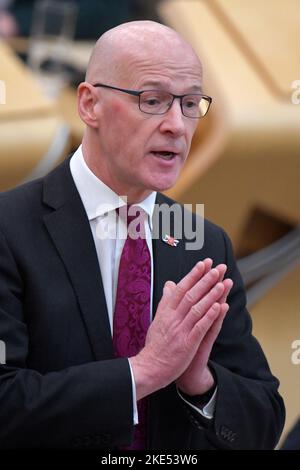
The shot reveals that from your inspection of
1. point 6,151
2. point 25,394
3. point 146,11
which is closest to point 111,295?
point 25,394

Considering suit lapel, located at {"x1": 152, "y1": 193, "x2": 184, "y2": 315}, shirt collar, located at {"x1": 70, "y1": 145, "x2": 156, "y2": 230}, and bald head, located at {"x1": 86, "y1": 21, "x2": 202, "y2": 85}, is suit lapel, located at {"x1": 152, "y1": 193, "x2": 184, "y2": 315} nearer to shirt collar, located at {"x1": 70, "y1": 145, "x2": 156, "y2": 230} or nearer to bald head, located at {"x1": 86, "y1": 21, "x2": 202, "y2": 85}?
shirt collar, located at {"x1": 70, "y1": 145, "x2": 156, "y2": 230}

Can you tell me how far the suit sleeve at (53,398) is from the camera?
3.50 feet

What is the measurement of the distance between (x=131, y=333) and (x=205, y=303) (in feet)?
0.37

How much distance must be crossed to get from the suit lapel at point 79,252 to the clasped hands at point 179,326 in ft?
0.18

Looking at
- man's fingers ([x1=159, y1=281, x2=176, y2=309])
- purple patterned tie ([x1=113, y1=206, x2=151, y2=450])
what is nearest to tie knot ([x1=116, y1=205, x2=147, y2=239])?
purple patterned tie ([x1=113, y1=206, x2=151, y2=450])

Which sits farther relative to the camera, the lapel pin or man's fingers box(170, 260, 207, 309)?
the lapel pin

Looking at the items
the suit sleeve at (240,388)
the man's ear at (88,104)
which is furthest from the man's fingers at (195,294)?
the man's ear at (88,104)

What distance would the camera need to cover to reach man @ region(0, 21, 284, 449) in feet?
3.56

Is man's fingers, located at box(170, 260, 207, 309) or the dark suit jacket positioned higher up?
man's fingers, located at box(170, 260, 207, 309)

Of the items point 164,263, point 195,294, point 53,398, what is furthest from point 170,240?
point 53,398

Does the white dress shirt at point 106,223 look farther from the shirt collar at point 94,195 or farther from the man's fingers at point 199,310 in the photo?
the man's fingers at point 199,310

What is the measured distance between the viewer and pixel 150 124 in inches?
43.8

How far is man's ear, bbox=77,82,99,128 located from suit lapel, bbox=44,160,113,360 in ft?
0.24

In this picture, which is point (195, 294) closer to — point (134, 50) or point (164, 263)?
point (164, 263)
